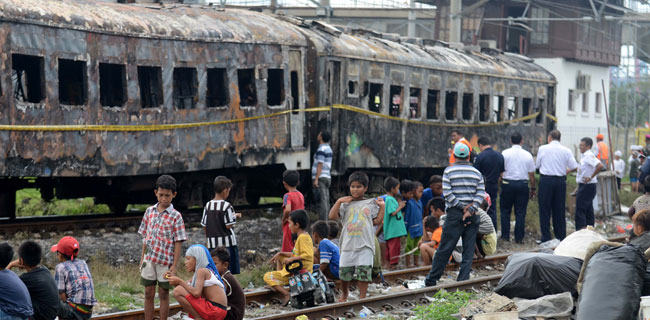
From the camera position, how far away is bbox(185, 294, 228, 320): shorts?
822 cm

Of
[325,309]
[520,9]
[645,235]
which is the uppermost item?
[520,9]

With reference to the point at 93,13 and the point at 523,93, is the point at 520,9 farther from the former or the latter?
the point at 93,13

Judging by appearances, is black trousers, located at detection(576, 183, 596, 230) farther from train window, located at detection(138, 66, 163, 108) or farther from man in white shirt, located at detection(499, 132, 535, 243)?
train window, located at detection(138, 66, 163, 108)

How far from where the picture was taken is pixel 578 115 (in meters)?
44.6

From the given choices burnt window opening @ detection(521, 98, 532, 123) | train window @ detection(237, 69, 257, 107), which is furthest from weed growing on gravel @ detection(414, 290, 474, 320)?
burnt window opening @ detection(521, 98, 532, 123)

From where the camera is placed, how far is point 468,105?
961 inches

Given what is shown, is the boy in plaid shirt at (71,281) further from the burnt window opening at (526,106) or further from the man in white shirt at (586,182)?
the burnt window opening at (526,106)

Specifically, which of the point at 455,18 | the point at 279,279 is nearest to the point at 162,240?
the point at 279,279

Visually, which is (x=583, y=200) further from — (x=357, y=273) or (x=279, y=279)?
(x=279, y=279)

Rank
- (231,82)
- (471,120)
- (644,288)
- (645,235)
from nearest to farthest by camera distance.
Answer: (644,288) → (645,235) → (231,82) → (471,120)

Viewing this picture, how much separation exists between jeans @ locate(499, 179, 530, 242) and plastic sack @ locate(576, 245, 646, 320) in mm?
7939

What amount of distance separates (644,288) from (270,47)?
9.79 m

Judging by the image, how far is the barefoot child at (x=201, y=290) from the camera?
8.20 meters

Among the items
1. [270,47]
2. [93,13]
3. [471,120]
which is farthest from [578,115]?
[93,13]
